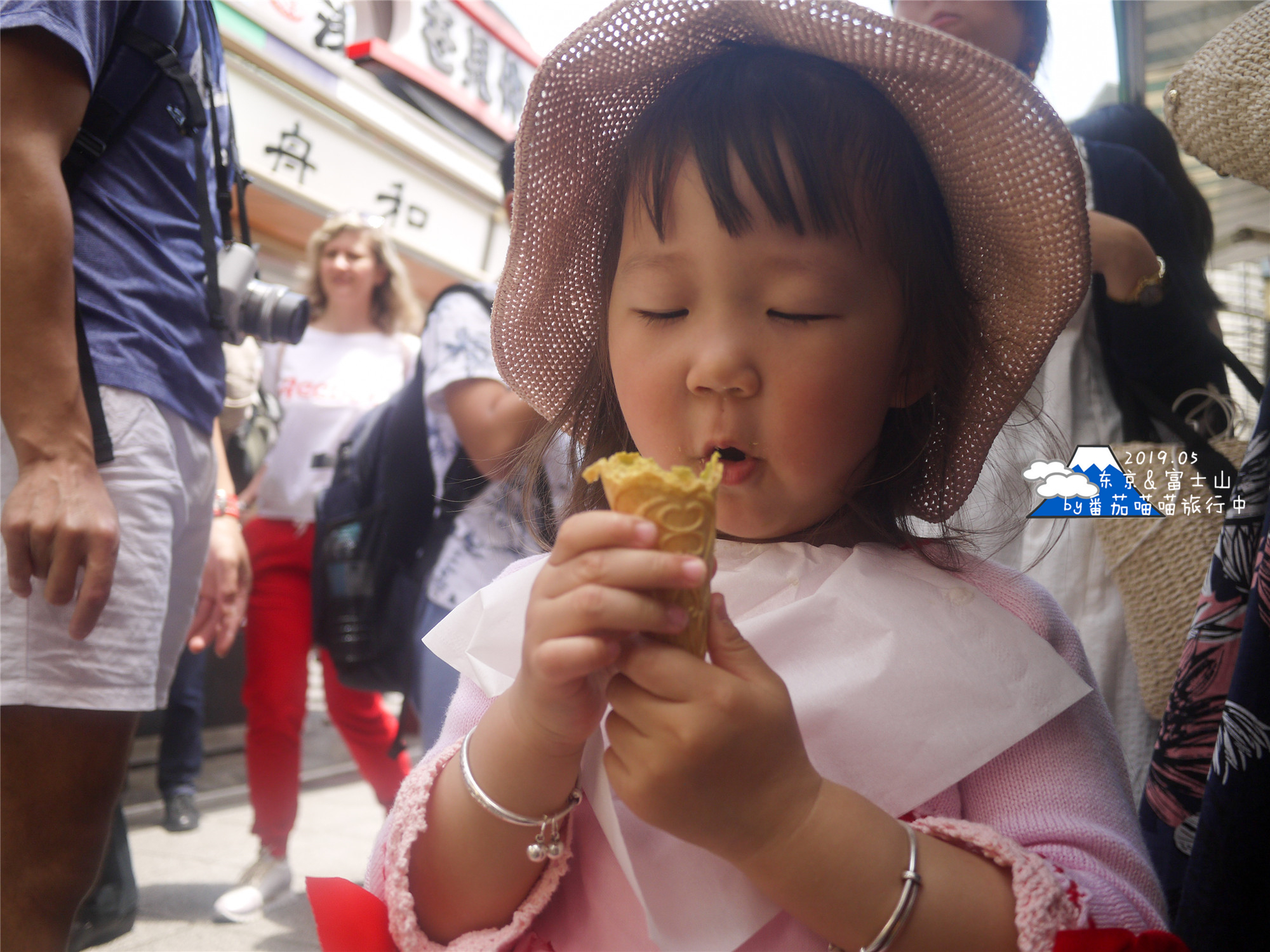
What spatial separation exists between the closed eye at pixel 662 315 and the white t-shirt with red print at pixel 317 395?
7.95ft

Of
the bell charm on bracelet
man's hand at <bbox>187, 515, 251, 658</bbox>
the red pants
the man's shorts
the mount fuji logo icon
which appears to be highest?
the mount fuji logo icon

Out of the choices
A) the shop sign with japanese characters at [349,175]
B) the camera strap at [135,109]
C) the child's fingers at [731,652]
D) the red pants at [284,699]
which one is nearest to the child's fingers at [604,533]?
the child's fingers at [731,652]

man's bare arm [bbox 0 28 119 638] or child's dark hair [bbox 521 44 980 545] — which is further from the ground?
child's dark hair [bbox 521 44 980 545]

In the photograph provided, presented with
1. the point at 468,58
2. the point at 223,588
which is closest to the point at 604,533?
the point at 223,588

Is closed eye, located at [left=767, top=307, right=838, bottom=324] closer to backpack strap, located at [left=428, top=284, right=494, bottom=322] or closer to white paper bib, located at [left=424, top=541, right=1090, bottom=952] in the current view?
white paper bib, located at [left=424, top=541, right=1090, bottom=952]

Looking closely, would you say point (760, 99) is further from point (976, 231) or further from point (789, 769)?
point (789, 769)

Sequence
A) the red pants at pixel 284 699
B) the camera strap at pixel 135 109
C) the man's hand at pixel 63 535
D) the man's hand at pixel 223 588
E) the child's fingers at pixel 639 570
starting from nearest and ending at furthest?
1. the child's fingers at pixel 639 570
2. the man's hand at pixel 63 535
3. the camera strap at pixel 135 109
4. the man's hand at pixel 223 588
5. the red pants at pixel 284 699

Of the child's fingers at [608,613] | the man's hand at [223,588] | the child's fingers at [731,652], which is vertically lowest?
the man's hand at [223,588]

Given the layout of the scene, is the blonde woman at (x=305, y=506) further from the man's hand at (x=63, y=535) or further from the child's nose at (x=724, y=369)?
the child's nose at (x=724, y=369)

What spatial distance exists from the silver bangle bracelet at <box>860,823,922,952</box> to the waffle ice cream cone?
0.93 feet

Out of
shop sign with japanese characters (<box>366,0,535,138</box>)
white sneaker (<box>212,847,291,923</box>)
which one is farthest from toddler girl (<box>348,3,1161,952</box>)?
shop sign with japanese characters (<box>366,0,535,138</box>)

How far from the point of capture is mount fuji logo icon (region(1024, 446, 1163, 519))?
1486mm

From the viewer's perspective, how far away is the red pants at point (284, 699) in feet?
9.56

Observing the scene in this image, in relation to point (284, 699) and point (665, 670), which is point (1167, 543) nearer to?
point (665, 670)
